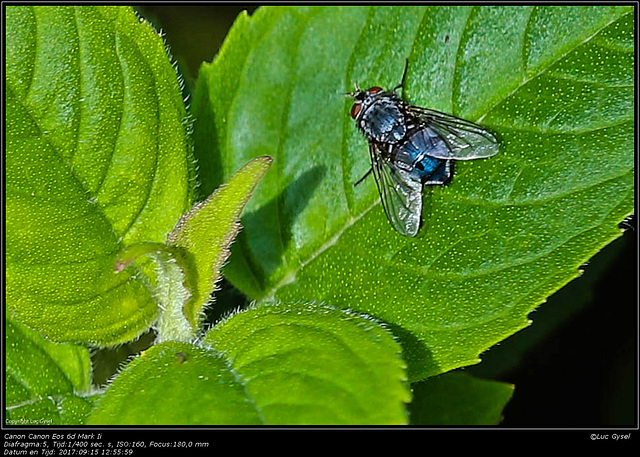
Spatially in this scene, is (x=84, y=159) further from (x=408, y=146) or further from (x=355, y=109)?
(x=408, y=146)

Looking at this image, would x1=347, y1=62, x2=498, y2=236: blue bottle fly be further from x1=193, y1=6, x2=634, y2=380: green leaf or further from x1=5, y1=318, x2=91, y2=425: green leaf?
x1=5, y1=318, x2=91, y2=425: green leaf

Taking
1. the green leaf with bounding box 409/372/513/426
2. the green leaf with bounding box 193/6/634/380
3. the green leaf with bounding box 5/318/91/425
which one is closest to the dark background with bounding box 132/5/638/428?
the green leaf with bounding box 409/372/513/426

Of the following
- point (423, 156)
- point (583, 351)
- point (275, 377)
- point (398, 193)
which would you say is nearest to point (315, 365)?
point (275, 377)

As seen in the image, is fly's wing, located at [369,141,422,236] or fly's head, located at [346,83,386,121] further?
fly's head, located at [346,83,386,121]

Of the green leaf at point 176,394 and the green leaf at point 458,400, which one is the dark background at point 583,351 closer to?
the green leaf at point 458,400

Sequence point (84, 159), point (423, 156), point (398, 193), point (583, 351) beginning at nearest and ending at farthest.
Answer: point (84, 159) → point (398, 193) → point (423, 156) → point (583, 351)

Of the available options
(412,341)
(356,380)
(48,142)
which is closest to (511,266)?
(412,341)

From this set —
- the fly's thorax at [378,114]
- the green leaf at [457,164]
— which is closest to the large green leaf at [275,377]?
the green leaf at [457,164]
